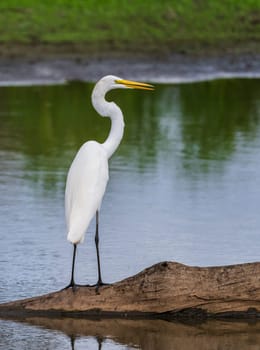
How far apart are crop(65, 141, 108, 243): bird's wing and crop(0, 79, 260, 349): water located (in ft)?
2.70

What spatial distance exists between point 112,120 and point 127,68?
14.3 m

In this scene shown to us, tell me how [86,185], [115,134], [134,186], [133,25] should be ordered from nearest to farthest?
[86,185] < [115,134] < [134,186] < [133,25]

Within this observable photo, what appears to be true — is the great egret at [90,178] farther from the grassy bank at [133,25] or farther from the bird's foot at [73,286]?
the grassy bank at [133,25]

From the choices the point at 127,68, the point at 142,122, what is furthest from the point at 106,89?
the point at 127,68

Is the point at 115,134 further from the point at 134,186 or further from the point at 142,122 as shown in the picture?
the point at 142,122

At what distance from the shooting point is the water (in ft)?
38.2

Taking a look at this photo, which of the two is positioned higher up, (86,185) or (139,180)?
(139,180)

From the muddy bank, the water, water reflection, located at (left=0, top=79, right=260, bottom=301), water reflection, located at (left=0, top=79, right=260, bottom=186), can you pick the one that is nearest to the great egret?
the water

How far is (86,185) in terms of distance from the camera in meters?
10.5

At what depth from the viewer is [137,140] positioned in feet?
62.0

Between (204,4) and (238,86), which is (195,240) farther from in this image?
(204,4)

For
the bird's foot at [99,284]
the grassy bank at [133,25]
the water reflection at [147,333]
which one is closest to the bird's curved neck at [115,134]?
the bird's foot at [99,284]

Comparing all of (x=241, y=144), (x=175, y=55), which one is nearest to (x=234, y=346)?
(x=241, y=144)

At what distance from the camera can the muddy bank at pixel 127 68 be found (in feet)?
80.0
